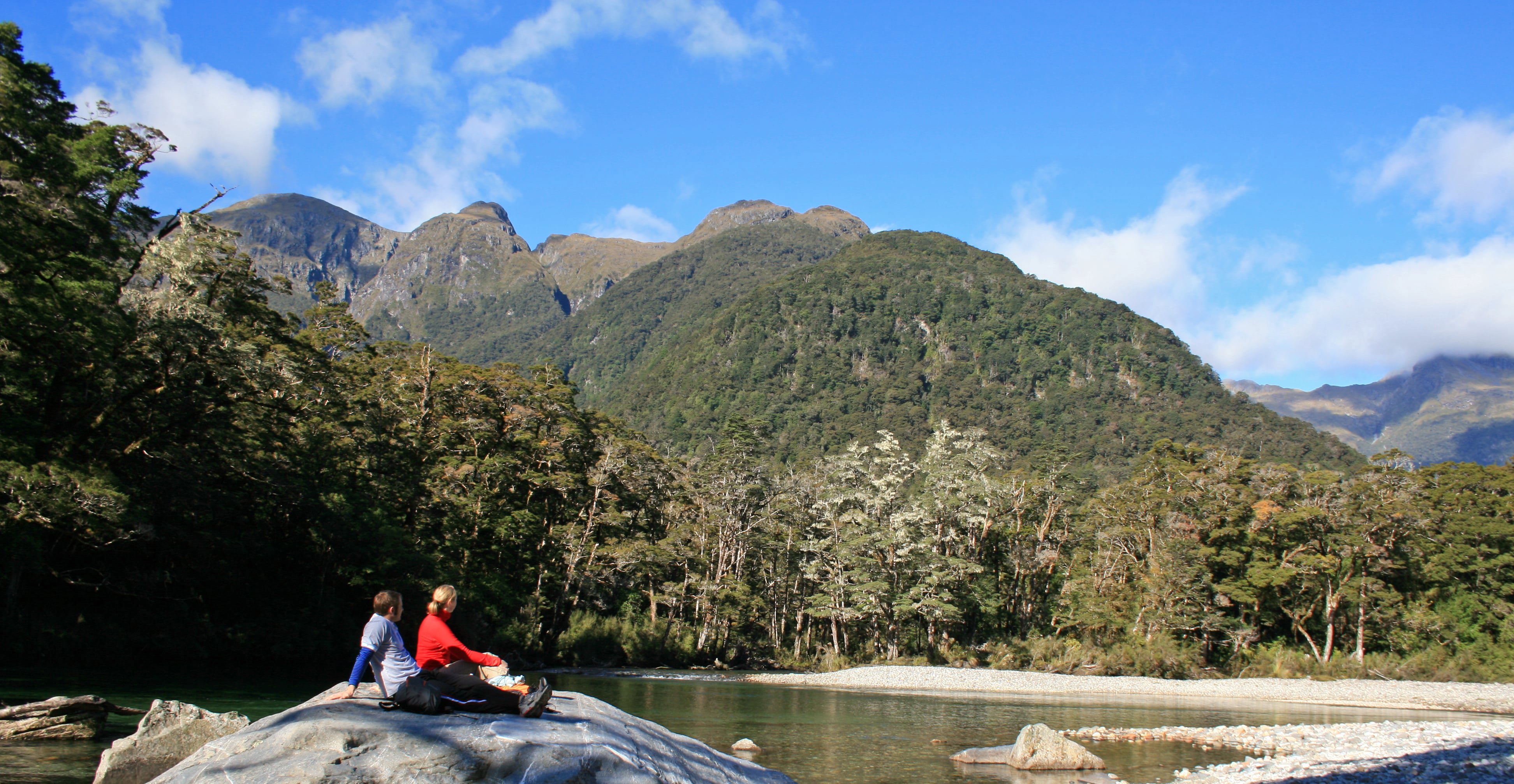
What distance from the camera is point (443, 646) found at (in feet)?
20.4

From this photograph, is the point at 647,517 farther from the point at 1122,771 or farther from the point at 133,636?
the point at 1122,771

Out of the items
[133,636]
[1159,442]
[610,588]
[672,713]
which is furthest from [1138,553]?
[133,636]

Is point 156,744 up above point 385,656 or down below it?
below

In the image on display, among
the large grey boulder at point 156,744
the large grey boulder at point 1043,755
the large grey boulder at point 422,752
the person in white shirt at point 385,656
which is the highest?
the person in white shirt at point 385,656

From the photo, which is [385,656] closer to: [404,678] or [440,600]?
[404,678]

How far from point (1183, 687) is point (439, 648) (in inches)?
1331

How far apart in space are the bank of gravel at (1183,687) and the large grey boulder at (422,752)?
2967 cm

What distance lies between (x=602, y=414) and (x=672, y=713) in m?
35.4

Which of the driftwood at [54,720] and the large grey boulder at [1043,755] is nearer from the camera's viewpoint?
the driftwood at [54,720]

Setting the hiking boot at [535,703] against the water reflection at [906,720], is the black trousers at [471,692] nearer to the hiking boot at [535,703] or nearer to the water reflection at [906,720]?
the hiking boot at [535,703]

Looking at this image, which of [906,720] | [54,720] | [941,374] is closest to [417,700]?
[54,720]

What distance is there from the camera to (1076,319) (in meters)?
154

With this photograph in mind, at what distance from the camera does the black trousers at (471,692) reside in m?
5.88

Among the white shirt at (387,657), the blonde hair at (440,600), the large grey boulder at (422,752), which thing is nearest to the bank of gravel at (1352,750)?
the large grey boulder at (422,752)
